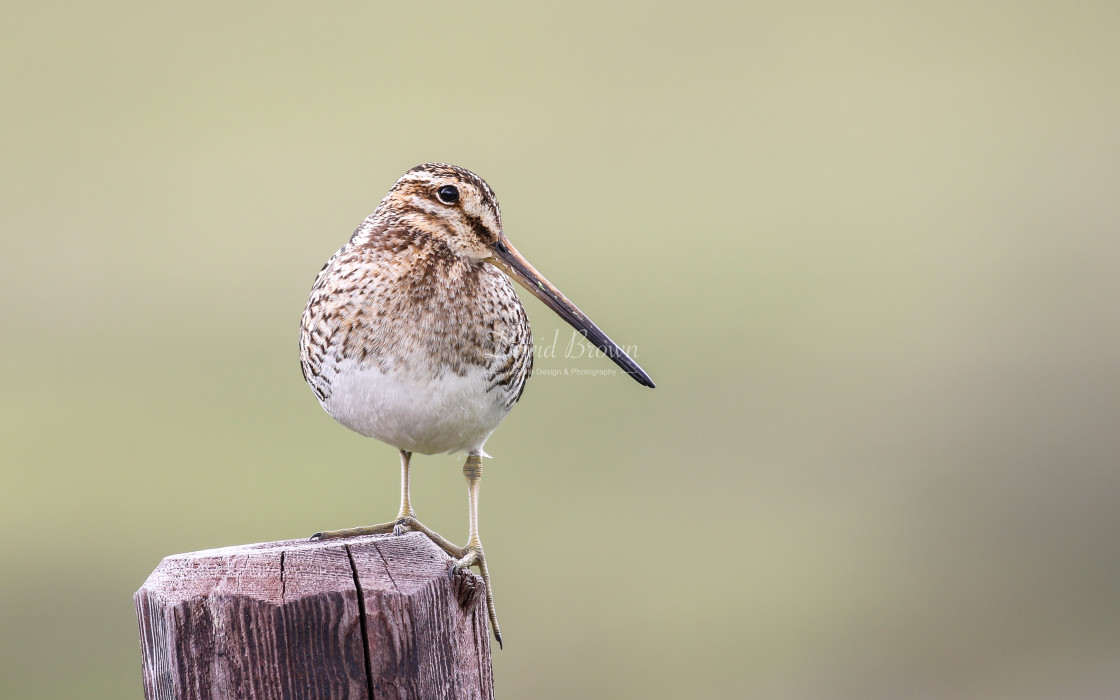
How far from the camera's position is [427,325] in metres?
Result: 3.69

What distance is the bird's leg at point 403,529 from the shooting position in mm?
3650

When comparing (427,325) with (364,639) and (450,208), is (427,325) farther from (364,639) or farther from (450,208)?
Result: (364,639)

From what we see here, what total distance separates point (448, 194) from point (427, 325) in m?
0.41

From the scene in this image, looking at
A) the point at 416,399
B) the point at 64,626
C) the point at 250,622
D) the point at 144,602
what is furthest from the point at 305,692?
the point at 64,626

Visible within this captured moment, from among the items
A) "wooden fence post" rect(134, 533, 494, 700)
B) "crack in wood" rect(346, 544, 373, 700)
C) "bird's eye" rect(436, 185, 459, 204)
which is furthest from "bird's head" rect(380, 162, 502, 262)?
"crack in wood" rect(346, 544, 373, 700)

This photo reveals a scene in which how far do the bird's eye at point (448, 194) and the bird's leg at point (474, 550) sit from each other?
92cm

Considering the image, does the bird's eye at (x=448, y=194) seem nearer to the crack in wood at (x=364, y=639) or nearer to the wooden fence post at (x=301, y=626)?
the wooden fence post at (x=301, y=626)

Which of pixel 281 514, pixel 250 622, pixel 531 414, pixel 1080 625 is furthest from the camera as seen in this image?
pixel 531 414

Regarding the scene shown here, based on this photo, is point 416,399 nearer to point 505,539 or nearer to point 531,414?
point 505,539

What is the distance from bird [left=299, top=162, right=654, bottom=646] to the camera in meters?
3.65

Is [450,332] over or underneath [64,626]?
over

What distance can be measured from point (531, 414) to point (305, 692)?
10700 mm

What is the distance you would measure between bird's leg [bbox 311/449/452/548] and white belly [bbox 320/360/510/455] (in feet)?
0.88

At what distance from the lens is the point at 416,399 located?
3625 mm
